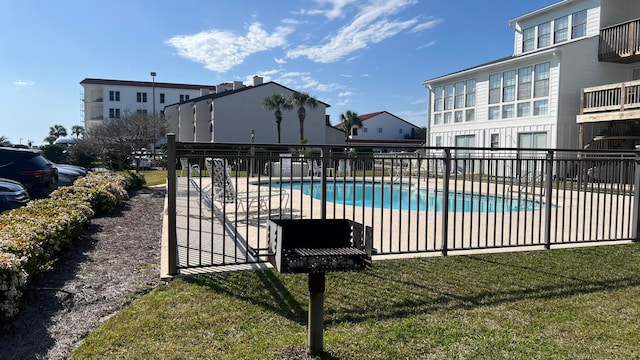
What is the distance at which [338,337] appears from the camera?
3566 millimetres

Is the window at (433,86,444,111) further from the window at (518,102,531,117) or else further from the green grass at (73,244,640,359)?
the green grass at (73,244,640,359)

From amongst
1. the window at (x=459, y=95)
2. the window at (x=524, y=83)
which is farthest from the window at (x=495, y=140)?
the window at (x=459, y=95)

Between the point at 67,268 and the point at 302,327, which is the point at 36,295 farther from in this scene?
the point at 302,327

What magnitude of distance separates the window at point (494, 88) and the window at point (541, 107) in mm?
2433

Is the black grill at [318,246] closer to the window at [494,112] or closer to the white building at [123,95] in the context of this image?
the window at [494,112]

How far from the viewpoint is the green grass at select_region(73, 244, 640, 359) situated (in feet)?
11.0

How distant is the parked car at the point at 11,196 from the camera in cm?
784

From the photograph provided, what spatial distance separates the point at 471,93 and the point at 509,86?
2768mm

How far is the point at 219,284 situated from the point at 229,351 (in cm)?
150

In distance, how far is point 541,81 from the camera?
69.4 ft

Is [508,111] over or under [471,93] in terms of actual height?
under

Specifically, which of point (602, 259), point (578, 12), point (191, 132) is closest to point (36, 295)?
point (602, 259)

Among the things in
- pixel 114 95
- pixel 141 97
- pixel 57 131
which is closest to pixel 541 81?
pixel 141 97

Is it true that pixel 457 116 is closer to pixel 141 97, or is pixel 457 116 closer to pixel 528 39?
pixel 528 39
